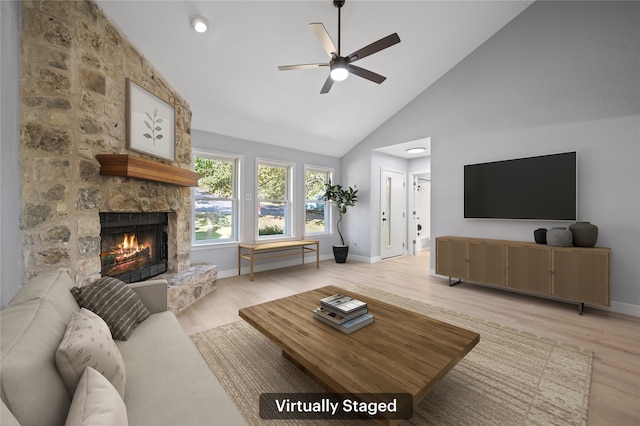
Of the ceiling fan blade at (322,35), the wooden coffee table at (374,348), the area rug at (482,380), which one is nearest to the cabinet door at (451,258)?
the area rug at (482,380)

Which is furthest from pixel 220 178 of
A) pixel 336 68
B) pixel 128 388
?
pixel 128 388

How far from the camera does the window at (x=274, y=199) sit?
16.0 ft

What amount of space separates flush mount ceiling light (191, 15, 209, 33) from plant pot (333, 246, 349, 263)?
4199 mm

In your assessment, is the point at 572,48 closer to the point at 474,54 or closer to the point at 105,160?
the point at 474,54

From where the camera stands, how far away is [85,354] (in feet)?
3.00

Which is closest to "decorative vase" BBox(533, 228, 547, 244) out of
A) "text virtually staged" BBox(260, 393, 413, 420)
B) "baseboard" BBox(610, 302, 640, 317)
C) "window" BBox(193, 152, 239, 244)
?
"baseboard" BBox(610, 302, 640, 317)

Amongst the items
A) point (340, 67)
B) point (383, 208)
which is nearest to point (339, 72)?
point (340, 67)

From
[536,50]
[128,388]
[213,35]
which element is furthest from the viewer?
[536,50]

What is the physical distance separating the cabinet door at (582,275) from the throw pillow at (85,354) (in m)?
3.97

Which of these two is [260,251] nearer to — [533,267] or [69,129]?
[69,129]

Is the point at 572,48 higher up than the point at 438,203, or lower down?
higher up

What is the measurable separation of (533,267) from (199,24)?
15.0 feet

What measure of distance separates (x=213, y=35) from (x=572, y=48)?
14.0ft

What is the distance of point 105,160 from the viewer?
7.19 feet
